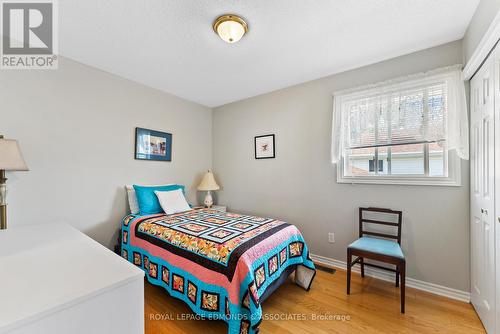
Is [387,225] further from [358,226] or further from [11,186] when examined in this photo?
[11,186]

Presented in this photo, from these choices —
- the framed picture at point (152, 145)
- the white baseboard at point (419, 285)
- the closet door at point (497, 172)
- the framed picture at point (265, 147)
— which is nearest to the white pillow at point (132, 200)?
the framed picture at point (152, 145)

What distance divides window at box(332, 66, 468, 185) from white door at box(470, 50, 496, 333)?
0.60 feet

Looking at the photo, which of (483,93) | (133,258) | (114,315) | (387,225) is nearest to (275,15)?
(483,93)

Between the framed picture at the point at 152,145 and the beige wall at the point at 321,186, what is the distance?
0.98 m

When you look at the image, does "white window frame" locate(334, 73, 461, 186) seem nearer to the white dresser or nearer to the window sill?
the window sill

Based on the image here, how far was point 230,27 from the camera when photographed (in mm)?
1757

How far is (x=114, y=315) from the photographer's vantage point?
820 millimetres

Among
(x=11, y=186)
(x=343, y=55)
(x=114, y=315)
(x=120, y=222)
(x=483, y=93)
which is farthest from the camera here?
(x=120, y=222)

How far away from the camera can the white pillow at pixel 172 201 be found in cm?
275

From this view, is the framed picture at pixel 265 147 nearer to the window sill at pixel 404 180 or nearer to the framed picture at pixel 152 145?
the window sill at pixel 404 180

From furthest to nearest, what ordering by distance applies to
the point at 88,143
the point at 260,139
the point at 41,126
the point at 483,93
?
the point at 260,139 < the point at 88,143 < the point at 41,126 < the point at 483,93

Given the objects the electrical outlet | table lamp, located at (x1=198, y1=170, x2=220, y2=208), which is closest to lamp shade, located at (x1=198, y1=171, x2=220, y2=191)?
table lamp, located at (x1=198, y1=170, x2=220, y2=208)

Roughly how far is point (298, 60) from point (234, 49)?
76 centimetres

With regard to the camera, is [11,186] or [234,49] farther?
[234,49]
